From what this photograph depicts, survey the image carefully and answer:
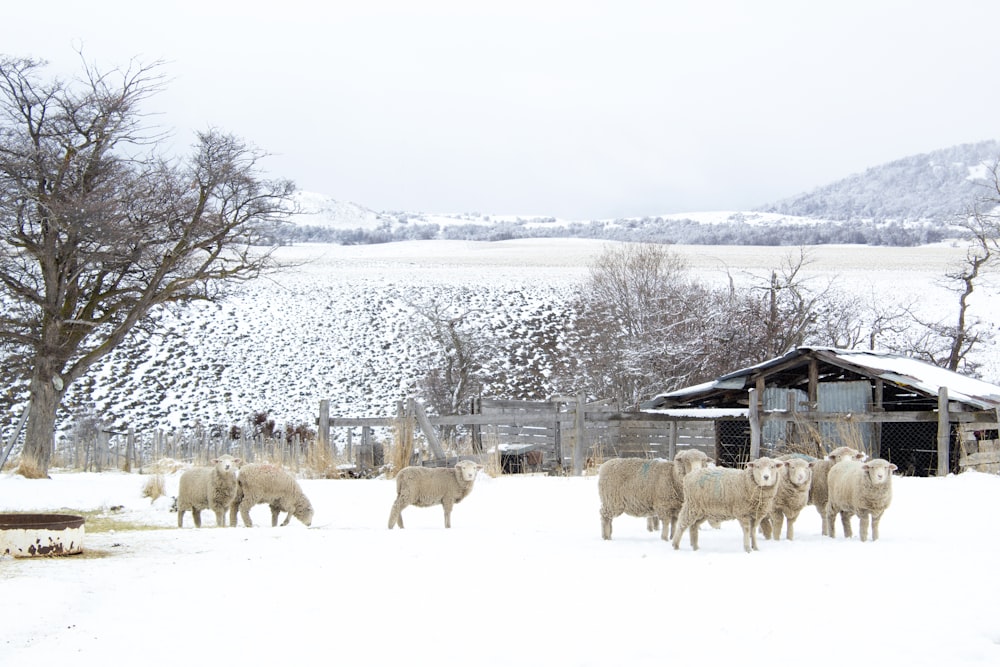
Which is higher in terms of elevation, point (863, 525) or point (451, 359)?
point (863, 525)

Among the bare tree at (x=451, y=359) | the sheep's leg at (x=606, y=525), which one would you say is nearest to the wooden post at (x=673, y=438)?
the sheep's leg at (x=606, y=525)

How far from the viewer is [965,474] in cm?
1739

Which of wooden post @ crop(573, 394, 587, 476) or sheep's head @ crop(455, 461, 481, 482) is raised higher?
sheep's head @ crop(455, 461, 481, 482)

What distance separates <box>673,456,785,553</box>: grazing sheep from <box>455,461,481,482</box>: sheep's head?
152 inches

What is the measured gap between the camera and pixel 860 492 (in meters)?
10.5

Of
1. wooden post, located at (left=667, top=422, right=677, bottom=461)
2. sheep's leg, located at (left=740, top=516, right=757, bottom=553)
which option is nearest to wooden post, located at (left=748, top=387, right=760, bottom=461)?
wooden post, located at (left=667, top=422, right=677, bottom=461)

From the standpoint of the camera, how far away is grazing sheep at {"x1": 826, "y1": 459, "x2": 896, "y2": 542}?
10383 mm

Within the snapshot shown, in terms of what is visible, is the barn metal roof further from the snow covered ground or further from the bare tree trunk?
the bare tree trunk

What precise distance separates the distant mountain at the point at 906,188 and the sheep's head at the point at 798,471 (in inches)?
6042

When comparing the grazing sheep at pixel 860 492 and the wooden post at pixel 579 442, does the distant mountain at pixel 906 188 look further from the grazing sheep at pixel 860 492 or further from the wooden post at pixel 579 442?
the grazing sheep at pixel 860 492

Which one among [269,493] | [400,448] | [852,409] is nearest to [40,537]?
[269,493]

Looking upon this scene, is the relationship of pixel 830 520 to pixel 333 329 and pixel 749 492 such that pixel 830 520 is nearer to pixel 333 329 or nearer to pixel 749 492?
pixel 749 492

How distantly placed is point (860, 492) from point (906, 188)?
178030 mm

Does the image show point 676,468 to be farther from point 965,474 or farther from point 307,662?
point 965,474
